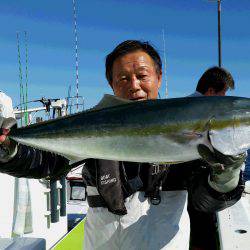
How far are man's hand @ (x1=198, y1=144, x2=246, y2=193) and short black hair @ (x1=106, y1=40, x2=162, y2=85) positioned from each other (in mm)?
1190

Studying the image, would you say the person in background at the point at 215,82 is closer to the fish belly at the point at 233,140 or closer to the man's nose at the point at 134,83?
the man's nose at the point at 134,83

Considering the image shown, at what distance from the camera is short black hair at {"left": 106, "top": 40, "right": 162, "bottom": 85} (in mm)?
3455

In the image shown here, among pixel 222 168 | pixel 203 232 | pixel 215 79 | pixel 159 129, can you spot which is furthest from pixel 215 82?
pixel 159 129

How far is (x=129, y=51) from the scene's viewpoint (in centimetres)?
343

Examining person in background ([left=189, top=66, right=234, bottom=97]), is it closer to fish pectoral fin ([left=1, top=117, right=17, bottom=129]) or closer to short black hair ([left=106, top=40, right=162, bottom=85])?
short black hair ([left=106, top=40, right=162, bottom=85])

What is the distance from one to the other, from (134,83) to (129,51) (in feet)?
1.21

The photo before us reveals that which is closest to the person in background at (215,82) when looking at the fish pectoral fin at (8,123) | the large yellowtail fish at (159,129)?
the large yellowtail fish at (159,129)

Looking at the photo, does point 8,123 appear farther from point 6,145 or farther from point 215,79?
point 215,79

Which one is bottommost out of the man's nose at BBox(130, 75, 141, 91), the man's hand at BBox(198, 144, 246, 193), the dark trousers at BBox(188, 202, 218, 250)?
the dark trousers at BBox(188, 202, 218, 250)

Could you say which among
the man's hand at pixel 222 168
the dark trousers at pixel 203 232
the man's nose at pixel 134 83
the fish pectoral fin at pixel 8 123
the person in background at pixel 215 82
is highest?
the person in background at pixel 215 82

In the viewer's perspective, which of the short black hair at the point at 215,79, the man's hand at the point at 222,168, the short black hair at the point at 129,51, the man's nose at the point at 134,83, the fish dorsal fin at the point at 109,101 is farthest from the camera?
the short black hair at the point at 215,79

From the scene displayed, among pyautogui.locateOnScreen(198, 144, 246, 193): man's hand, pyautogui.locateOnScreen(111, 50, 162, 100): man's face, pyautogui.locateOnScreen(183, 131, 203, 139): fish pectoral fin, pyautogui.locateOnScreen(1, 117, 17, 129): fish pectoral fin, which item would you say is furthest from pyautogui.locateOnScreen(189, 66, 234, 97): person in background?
pyautogui.locateOnScreen(1, 117, 17, 129): fish pectoral fin

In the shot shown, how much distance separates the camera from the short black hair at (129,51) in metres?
3.46

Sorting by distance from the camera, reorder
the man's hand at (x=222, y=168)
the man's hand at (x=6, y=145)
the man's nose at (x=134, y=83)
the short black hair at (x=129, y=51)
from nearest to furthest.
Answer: the man's hand at (x=222, y=168), the man's hand at (x=6, y=145), the man's nose at (x=134, y=83), the short black hair at (x=129, y=51)
